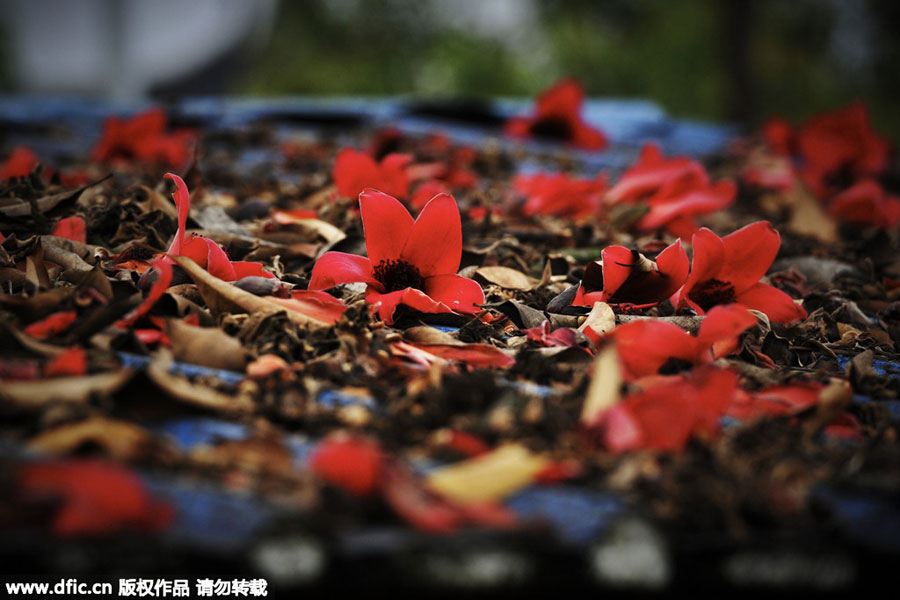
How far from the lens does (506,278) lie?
1319 mm

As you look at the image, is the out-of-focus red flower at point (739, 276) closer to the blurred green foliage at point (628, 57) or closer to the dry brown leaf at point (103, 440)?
the dry brown leaf at point (103, 440)

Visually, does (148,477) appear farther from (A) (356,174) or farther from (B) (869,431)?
(A) (356,174)

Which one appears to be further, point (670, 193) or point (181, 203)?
point (670, 193)

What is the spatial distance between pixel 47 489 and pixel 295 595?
211 millimetres

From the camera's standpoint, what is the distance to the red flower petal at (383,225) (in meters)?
1.13

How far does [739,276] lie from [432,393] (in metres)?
0.60

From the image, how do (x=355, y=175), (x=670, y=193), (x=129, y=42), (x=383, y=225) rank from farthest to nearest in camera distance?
1. (x=129, y=42)
2. (x=670, y=193)
3. (x=355, y=175)
4. (x=383, y=225)

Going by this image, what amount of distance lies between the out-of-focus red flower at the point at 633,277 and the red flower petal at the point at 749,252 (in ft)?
0.21

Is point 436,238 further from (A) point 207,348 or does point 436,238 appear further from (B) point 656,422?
(B) point 656,422

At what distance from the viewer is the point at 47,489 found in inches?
23.8

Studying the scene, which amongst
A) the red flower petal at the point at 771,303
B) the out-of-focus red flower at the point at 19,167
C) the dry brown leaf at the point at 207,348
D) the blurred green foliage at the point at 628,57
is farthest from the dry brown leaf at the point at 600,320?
the blurred green foliage at the point at 628,57

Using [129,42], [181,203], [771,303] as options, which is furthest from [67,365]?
[129,42]

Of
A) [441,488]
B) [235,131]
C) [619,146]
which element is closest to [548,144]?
[619,146]

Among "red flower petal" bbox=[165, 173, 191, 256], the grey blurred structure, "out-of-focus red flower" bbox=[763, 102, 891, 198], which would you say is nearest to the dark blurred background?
the grey blurred structure
